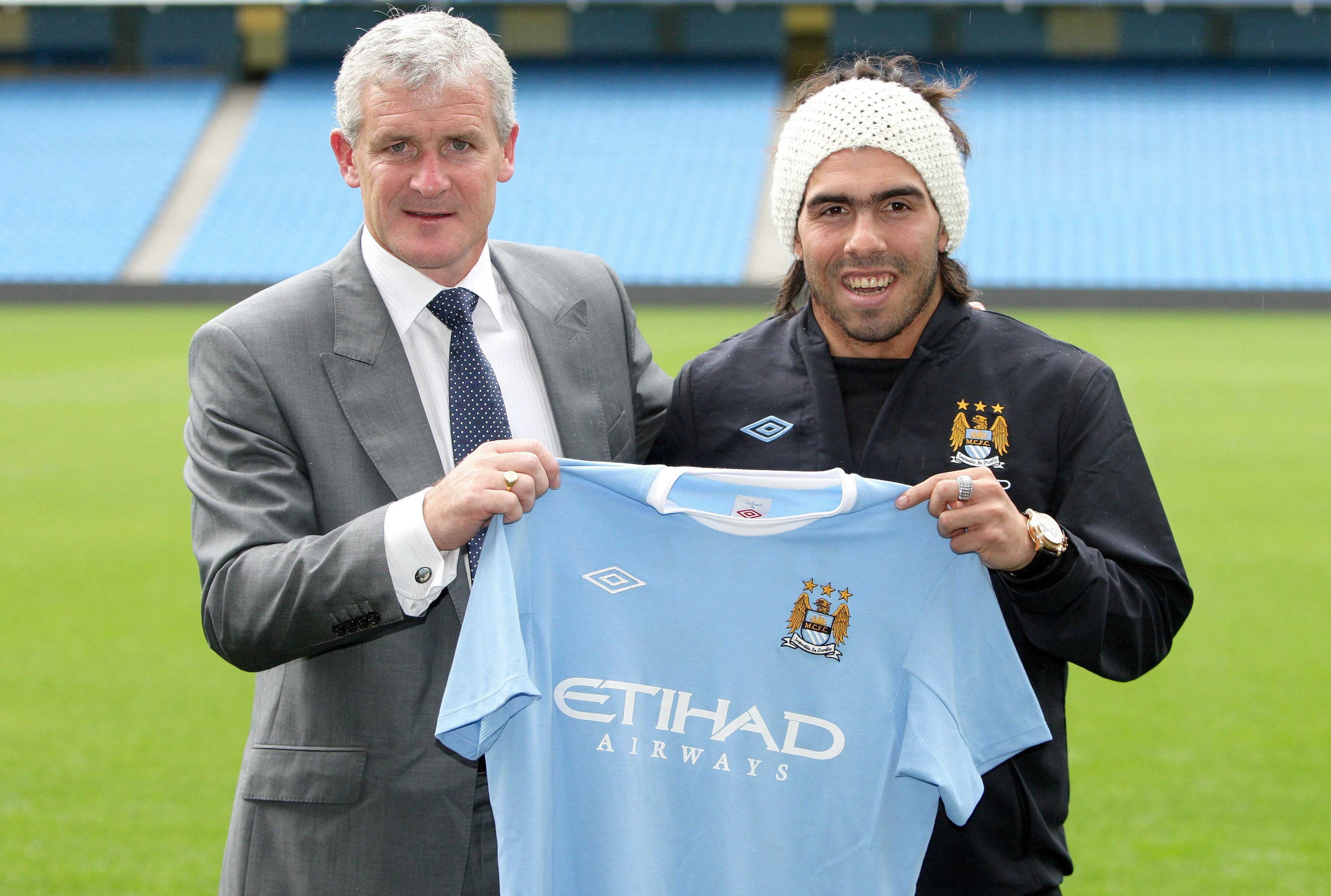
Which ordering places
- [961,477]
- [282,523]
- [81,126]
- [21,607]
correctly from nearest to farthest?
[961,477] < [282,523] < [21,607] < [81,126]

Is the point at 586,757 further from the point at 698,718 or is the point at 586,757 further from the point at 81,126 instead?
the point at 81,126

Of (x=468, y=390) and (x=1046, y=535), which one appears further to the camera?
(x=468, y=390)

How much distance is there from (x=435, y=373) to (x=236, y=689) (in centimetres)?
356

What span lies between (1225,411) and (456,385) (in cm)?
1023

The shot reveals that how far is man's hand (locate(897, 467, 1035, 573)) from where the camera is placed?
1.86 meters

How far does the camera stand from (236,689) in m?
5.29

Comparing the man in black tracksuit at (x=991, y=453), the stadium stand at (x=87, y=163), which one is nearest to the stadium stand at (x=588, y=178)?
the stadium stand at (x=87, y=163)

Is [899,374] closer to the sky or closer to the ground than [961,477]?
closer to the sky

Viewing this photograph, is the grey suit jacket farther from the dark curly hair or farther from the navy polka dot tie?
the dark curly hair

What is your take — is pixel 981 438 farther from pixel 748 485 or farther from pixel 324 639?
pixel 324 639

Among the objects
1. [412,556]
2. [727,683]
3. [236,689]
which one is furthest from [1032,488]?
[236,689]

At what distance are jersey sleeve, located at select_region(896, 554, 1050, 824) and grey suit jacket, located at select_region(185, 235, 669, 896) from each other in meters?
0.77

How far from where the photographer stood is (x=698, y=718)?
6.59 ft

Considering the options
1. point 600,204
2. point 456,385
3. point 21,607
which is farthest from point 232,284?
point 456,385
